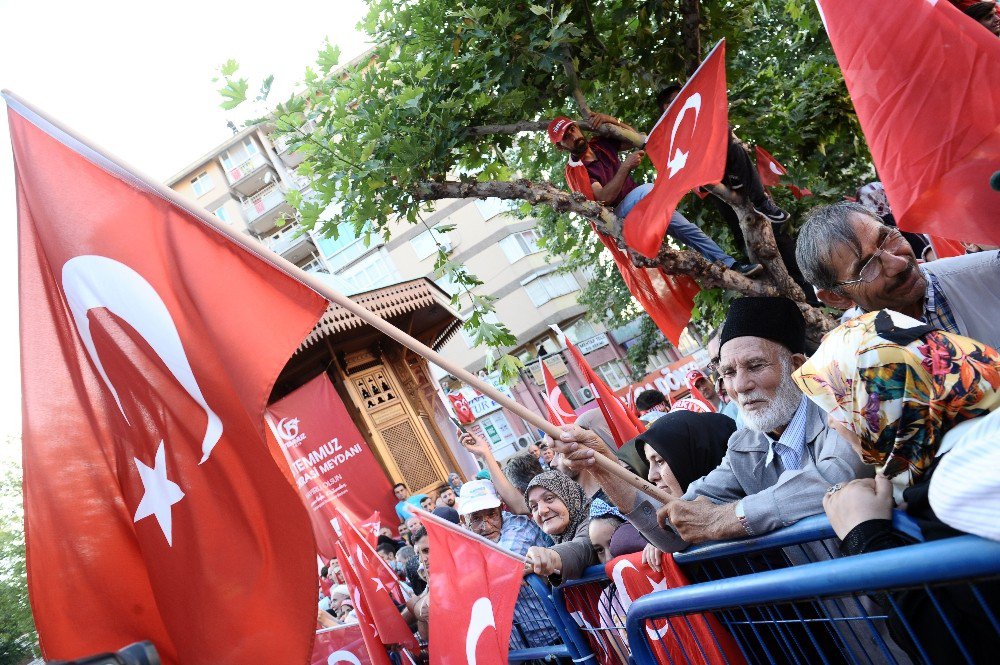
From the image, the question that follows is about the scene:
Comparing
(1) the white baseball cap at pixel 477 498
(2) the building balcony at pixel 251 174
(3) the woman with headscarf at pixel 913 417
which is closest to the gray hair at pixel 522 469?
(1) the white baseball cap at pixel 477 498

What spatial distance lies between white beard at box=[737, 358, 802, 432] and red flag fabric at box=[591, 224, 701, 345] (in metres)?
2.80

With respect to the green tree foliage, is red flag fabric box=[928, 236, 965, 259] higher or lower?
lower

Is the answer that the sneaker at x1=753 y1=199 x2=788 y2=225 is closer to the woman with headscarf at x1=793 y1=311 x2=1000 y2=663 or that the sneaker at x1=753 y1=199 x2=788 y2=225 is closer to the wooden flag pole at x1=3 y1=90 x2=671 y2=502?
the wooden flag pole at x1=3 y1=90 x2=671 y2=502

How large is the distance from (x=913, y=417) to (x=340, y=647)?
5029 mm

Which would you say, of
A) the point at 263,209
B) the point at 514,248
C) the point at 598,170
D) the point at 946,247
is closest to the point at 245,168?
the point at 263,209

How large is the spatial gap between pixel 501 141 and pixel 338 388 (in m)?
8.00

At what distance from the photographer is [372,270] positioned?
41.9m

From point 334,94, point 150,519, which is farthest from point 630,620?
point 334,94

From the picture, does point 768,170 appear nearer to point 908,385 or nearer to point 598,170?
point 598,170

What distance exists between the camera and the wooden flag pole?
2.69 metres

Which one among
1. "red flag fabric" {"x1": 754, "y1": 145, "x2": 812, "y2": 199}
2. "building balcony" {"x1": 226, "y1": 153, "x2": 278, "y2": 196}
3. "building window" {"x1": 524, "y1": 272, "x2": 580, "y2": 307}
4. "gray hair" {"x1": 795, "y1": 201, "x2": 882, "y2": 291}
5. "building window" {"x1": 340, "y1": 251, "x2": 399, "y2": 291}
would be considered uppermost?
"building balcony" {"x1": 226, "y1": 153, "x2": 278, "y2": 196}

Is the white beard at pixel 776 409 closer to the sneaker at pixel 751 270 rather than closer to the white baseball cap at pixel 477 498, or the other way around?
the sneaker at pixel 751 270

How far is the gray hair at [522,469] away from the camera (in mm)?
6020


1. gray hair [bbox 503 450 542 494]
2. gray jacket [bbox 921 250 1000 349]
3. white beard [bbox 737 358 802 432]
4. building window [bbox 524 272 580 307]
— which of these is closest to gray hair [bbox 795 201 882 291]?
gray jacket [bbox 921 250 1000 349]
